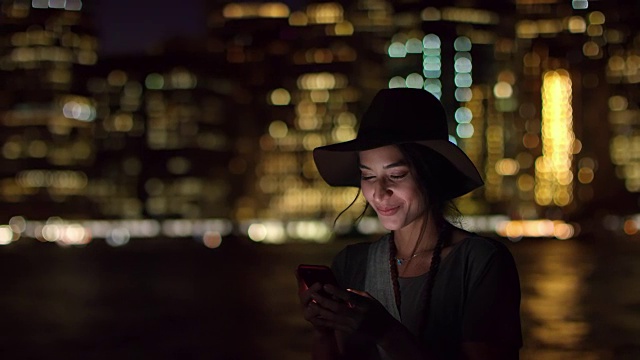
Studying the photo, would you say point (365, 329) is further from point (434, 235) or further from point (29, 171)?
point (29, 171)

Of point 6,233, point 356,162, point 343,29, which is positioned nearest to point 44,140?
point 6,233

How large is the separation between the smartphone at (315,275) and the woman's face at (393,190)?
277 mm

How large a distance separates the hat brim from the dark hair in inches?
0.5

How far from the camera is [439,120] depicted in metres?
2.94

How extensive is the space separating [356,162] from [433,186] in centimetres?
26

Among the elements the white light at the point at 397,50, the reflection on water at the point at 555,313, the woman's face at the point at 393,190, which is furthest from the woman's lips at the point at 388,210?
the white light at the point at 397,50

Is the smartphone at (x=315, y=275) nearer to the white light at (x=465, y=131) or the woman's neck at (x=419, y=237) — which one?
the woman's neck at (x=419, y=237)

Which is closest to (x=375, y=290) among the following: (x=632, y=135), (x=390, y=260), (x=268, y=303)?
(x=390, y=260)

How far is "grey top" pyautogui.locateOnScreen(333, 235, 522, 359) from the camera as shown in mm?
2717

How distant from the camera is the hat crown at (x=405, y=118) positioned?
2891 mm

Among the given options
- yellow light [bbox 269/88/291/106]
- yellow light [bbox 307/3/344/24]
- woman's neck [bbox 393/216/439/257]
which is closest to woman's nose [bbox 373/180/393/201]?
woman's neck [bbox 393/216/439/257]

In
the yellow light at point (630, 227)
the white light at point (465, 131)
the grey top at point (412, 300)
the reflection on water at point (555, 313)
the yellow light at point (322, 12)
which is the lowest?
the yellow light at point (630, 227)

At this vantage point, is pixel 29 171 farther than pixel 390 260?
Yes

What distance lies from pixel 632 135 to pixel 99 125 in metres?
76.8
